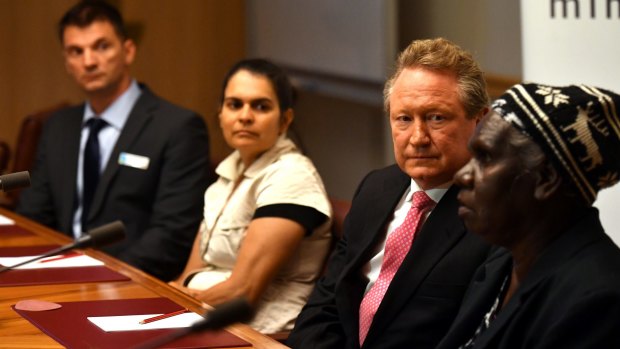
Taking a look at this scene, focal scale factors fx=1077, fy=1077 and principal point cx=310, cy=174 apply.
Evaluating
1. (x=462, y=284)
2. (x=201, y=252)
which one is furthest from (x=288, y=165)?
(x=462, y=284)

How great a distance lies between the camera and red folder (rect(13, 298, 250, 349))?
2.23m

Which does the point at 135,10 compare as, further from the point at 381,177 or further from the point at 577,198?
the point at 577,198

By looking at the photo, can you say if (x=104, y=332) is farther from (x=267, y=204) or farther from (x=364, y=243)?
(x=267, y=204)

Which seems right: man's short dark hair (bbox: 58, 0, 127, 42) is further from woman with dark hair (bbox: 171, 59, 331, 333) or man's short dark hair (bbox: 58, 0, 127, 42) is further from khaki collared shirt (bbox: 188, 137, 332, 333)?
khaki collared shirt (bbox: 188, 137, 332, 333)

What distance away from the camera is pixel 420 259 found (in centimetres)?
253

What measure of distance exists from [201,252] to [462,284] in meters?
1.34

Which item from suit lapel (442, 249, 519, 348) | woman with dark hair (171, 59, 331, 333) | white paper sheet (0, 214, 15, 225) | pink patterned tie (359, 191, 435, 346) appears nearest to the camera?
suit lapel (442, 249, 519, 348)

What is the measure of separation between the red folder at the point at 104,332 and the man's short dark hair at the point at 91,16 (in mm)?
2144

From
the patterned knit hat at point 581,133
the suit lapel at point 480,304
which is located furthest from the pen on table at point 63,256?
the patterned knit hat at point 581,133

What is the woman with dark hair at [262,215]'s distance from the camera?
323 cm

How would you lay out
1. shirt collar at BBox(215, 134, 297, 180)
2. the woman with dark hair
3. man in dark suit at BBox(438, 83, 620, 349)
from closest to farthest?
man in dark suit at BBox(438, 83, 620, 349) < the woman with dark hair < shirt collar at BBox(215, 134, 297, 180)

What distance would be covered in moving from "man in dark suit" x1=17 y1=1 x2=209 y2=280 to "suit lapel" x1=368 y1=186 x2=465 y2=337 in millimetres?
1618

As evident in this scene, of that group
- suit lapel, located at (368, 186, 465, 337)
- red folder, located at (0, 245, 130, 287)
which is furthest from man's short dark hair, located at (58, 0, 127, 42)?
suit lapel, located at (368, 186, 465, 337)

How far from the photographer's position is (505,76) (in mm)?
4613
